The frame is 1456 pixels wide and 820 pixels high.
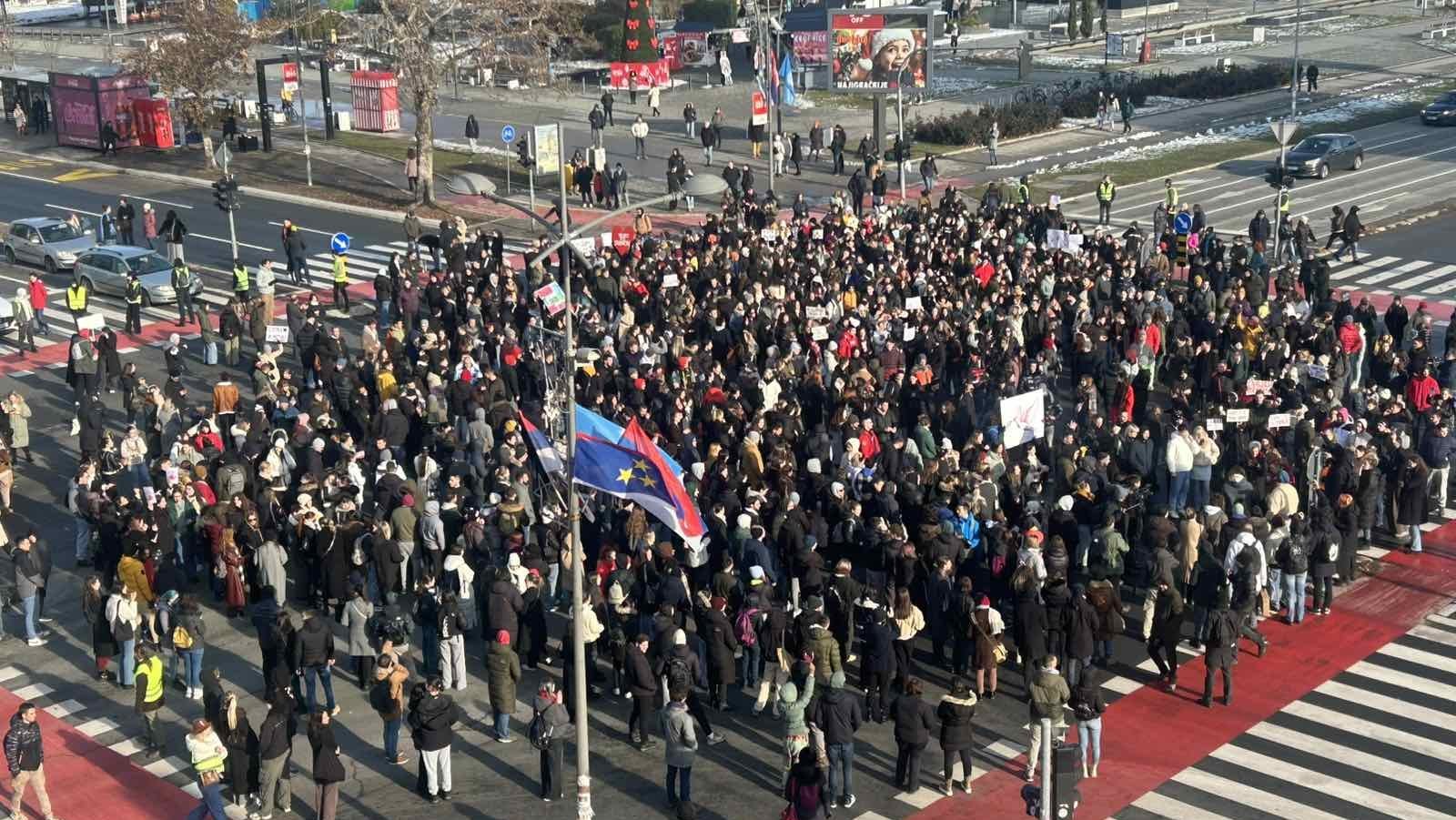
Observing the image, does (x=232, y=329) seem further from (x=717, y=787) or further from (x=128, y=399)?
(x=717, y=787)

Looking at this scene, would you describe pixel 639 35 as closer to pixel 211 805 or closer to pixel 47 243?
pixel 47 243

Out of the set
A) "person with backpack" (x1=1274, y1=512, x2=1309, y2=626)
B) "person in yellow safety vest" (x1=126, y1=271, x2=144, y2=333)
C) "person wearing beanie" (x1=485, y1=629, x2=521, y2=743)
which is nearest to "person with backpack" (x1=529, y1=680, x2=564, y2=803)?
"person wearing beanie" (x1=485, y1=629, x2=521, y2=743)

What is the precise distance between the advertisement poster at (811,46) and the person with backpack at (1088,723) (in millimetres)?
51435

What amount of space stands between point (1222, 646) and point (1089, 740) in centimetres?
251

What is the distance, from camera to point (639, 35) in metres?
76.3

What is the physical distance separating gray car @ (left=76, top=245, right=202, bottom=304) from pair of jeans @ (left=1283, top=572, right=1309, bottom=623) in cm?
2777

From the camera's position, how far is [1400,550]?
26.8 metres

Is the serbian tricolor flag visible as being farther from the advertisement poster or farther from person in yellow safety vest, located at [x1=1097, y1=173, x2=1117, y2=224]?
the advertisement poster

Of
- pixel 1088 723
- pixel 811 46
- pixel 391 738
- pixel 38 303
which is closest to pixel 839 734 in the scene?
pixel 1088 723

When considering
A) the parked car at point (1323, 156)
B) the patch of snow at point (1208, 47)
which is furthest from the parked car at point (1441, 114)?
the patch of snow at point (1208, 47)

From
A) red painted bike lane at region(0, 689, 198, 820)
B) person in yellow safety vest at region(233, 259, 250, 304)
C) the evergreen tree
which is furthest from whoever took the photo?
the evergreen tree

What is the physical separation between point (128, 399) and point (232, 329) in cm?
538

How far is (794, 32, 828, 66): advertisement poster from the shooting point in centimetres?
6906

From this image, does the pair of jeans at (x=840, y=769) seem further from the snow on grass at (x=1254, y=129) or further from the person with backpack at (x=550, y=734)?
the snow on grass at (x=1254, y=129)
